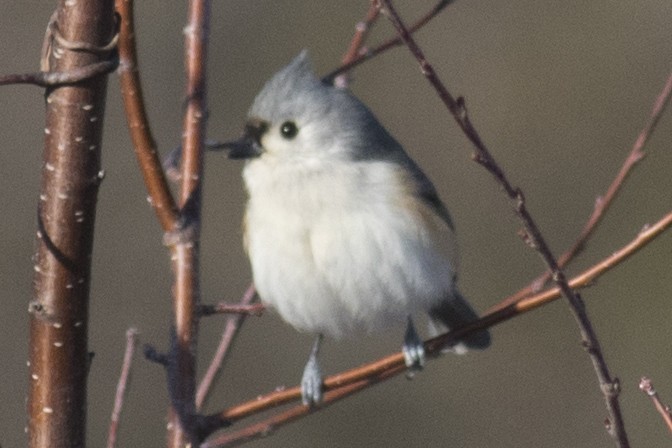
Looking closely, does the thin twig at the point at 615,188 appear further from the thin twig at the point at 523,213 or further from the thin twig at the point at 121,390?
the thin twig at the point at 121,390

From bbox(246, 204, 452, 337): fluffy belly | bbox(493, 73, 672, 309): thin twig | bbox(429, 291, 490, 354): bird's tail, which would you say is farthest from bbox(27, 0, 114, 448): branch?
bbox(429, 291, 490, 354): bird's tail

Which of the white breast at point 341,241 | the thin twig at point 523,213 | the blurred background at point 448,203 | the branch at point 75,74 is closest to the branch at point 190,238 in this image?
the white breast at point 341,241

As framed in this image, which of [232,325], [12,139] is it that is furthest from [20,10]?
[232,325]

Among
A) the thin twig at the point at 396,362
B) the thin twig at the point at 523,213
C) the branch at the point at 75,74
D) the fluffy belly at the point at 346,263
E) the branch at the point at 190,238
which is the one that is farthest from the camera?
the fluffy belly at the point at 346,263

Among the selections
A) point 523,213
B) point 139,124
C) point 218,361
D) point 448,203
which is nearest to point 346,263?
point 218,361

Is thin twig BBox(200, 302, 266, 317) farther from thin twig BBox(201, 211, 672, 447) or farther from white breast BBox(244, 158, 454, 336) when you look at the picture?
white breast BBox(244, 158, 454, 336)

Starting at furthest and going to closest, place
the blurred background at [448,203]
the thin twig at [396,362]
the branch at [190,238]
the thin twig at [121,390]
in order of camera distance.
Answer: the blurred background at [448,203] → the thin twig at [121,390] → the branch at [190,238] → the thin twig at [396,362]

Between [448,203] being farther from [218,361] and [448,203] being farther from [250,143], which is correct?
[218,361]
